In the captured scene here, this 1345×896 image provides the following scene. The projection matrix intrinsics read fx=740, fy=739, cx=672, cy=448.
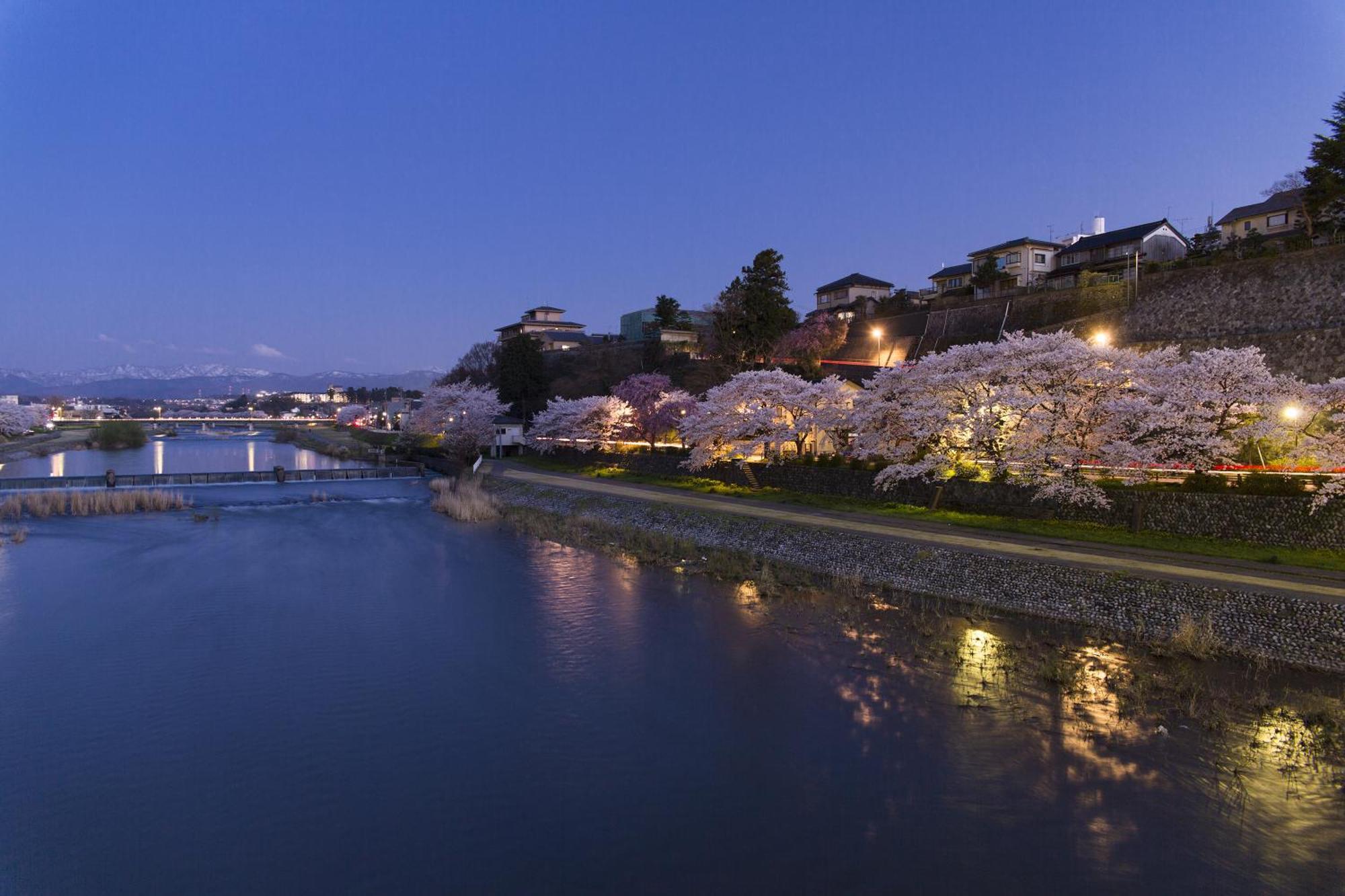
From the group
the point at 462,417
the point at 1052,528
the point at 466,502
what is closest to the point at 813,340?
the point at 462,417

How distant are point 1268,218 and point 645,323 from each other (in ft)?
176

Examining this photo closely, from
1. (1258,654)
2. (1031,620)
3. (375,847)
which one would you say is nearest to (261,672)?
(375,847)

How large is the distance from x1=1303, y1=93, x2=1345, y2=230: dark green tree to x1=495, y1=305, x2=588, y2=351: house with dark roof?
64.1 meters

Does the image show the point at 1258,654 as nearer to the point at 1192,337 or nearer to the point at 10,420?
the point at 1192,337

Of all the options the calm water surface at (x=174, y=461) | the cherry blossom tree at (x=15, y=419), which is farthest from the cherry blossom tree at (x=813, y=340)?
Result: the cherry blossom tree at (x=15, y=419)

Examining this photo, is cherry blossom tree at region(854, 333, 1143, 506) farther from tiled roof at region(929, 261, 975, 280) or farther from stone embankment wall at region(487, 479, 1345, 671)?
tiled roof at region(929, 261, 975, 280)

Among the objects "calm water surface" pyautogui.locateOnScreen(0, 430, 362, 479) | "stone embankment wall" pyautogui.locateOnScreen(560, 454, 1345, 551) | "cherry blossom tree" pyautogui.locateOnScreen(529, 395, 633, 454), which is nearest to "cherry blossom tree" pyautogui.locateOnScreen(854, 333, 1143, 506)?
"stone embankment wall" pyautogui.locateOnScreen(560, 454, 1345, 551)

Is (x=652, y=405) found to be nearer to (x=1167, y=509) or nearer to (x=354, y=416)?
(x=1167, y=509)

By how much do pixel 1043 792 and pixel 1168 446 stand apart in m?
13.3

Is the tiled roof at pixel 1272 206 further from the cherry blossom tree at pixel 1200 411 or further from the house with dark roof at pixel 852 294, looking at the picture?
the cherry blossom tree at pixel 1200 411

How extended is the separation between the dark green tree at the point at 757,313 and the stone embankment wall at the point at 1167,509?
20.7 meters

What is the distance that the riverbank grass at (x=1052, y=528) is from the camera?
52.2 ft

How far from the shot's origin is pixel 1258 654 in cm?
1288

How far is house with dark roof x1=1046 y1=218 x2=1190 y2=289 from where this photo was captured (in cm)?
5006
